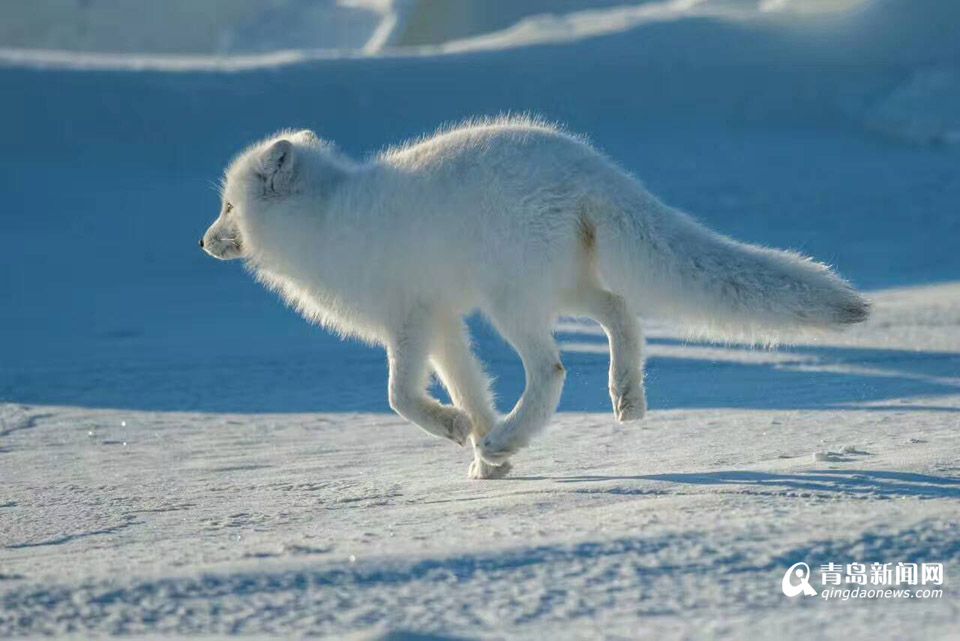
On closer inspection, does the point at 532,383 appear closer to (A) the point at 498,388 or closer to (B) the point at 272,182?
(B) the point at 272,182

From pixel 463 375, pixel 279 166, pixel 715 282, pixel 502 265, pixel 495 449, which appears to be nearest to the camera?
pixel 715 282

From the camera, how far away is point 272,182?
5328 millimetres

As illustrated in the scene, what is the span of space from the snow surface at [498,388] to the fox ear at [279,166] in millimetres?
1124

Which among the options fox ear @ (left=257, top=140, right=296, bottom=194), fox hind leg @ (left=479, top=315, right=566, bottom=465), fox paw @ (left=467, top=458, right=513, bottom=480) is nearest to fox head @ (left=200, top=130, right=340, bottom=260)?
fox ear @ (left=257, top=140, right=296, bottom=194)

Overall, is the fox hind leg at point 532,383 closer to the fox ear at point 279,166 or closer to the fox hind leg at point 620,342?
the fox hind leg at point 620,342

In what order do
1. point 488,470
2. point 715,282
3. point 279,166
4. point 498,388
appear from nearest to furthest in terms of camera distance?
point 715,282
point 488,470
point 279,166
point 498,388

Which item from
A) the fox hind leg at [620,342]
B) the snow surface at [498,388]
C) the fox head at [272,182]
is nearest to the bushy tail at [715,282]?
the fox hind leg at [620,342]

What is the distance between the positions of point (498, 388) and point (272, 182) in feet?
8.81

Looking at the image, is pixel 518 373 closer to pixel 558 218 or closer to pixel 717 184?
pixel 558 218

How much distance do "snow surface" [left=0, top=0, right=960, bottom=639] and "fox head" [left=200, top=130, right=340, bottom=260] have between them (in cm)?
99

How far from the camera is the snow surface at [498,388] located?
3236 millimetres

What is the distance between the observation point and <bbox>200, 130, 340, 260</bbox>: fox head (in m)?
5.29

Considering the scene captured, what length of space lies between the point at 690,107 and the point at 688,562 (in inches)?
521

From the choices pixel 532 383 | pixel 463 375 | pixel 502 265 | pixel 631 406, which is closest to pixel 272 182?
pixel 463 375
